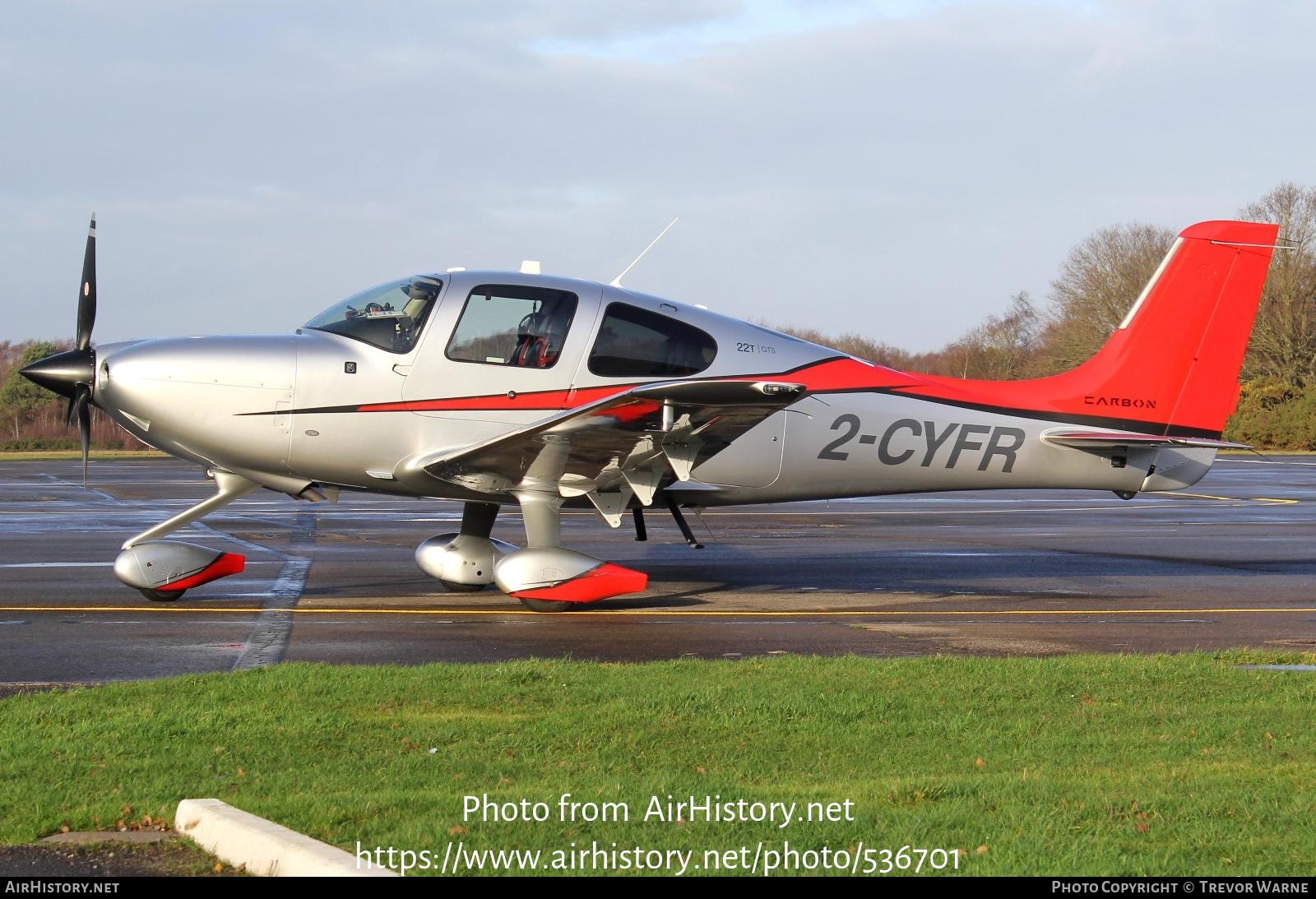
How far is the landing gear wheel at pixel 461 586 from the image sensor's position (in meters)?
12.5

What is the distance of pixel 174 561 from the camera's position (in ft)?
38.0

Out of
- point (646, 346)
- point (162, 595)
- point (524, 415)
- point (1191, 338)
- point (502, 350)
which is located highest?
point (1191, 338)

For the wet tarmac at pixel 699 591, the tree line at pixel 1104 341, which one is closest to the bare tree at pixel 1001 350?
the tree line at pixel 1104 341

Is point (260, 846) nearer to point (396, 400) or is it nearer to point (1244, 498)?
point (396, 400)

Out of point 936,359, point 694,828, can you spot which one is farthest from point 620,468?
point 936,359

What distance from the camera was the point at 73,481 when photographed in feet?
95.5

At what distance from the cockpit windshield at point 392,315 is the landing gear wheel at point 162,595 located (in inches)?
107

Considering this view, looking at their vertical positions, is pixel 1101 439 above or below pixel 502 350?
below

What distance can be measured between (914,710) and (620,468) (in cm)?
494

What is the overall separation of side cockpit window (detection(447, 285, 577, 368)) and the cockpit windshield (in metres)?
0.35

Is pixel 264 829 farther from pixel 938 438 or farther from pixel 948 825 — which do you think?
pixel 938 438

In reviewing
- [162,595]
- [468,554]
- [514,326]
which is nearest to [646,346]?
[514,326]

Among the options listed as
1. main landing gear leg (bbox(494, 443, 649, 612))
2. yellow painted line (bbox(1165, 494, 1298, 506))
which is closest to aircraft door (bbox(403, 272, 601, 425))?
main landing gear leg (bbox(494, 443, 649, 612))

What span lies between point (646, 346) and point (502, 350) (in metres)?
1.30
